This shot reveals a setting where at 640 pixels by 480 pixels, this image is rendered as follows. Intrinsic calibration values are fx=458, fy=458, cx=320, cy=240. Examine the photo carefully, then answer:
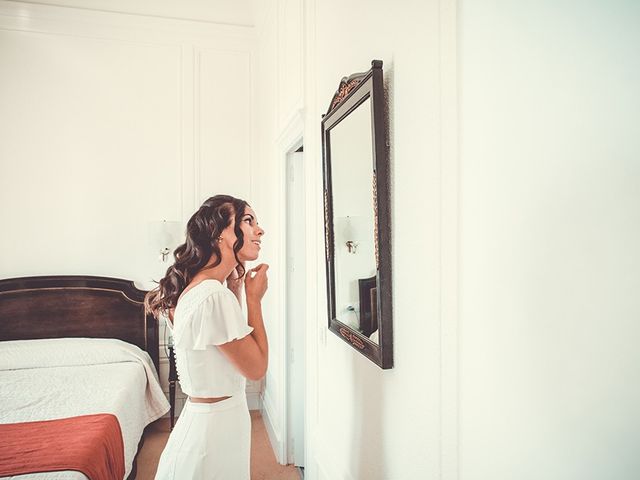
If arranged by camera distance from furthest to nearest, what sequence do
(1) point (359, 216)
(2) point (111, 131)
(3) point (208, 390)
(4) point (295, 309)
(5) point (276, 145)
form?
(2) point (111, 131) → (5) point (276, 145) → (4) point (295, 309) → (3) point (208, 390) → (1) point (359, 216)

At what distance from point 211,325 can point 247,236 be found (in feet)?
1.09

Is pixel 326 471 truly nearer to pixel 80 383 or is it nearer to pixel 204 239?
pixel 204 239

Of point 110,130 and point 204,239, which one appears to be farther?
point 110,130

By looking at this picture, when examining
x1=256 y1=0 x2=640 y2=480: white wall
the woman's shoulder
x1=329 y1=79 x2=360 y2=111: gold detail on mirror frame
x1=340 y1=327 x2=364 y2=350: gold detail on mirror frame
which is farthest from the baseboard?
x1=329 y1=79 x2=360 y2=111: gold detail on mirror frame

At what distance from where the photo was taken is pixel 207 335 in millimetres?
1398

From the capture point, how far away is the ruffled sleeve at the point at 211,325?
140cm

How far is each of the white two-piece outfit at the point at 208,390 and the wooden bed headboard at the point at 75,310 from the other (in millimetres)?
2330

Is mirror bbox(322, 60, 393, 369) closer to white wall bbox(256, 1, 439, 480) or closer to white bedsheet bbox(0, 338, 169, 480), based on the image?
white wall bbox(256, 1, 439, 480)

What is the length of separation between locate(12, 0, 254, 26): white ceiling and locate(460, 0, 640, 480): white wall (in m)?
3.53

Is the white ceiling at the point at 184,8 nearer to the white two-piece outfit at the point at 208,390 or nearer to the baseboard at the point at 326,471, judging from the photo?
the white two-piece outfit at the point at 208,390

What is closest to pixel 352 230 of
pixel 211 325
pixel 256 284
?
pixel 256 284

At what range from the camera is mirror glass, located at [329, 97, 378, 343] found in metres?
1.28

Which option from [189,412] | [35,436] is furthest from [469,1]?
[35,436]

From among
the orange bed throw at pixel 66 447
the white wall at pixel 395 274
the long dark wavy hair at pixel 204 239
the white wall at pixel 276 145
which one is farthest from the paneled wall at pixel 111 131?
the long dark wavy hair at pixel 204 239
